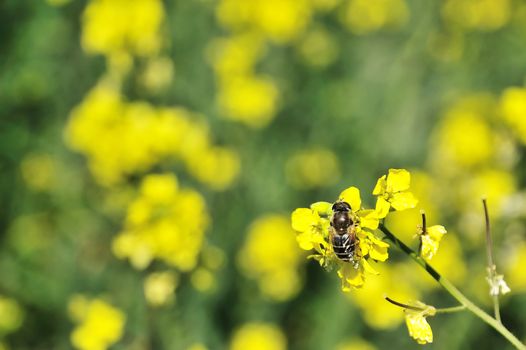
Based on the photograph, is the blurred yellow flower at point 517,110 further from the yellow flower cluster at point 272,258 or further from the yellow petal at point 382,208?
the yellow petal at point 382,208

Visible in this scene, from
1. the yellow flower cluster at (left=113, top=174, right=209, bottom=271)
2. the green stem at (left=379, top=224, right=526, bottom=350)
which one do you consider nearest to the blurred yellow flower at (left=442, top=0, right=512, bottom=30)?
the yellow flower cluster at (left=113, top=174, right=209, bottom=271)

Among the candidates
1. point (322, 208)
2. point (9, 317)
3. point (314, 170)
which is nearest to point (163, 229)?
point (9, 317)

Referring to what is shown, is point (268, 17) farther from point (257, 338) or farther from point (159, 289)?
point (159, 289)

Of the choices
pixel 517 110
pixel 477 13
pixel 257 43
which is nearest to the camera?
pixel 517 110

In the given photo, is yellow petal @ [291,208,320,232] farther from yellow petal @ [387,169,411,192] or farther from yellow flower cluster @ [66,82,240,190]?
yellow flower cluster @ [66,82,240,190]

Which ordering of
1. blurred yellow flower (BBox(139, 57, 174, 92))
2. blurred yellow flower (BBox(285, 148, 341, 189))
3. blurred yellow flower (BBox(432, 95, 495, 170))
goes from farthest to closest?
blurred yellow flower (BBox(285, 148, 341, 189))
blurred yellow flower (BBox(432, 95, 495, 170))
blurred yellow flower (BBox(139, 57, 174, 92))

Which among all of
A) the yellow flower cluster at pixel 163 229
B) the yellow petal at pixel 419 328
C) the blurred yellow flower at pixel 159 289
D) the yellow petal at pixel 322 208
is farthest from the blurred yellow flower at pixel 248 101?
the yellow petal at pixel 419 328

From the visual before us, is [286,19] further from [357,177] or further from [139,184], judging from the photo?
[139,184]
